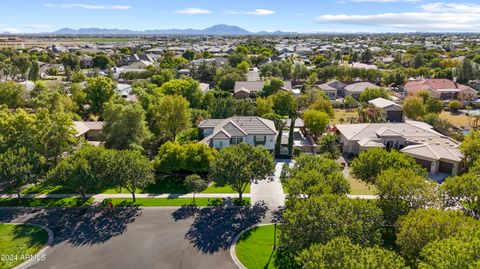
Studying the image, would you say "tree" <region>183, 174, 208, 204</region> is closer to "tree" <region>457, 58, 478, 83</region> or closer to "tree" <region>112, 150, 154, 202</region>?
"tree" <region>112, 150, 154, 202</region>

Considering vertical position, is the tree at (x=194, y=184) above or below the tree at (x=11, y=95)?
below

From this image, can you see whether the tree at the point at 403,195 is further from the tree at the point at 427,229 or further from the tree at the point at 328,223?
the tree at the point at 427,229

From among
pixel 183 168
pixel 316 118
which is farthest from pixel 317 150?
pixel 183 168

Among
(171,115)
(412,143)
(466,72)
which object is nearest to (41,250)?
(171,115)

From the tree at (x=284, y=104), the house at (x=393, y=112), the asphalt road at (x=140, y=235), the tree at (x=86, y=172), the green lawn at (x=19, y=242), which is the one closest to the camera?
the asphalt road at (x=140, y=235)

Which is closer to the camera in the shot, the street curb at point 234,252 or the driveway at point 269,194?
the street curb at point 234,252

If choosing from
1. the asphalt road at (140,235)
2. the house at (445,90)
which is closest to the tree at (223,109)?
the asphalt road at (140,235)
